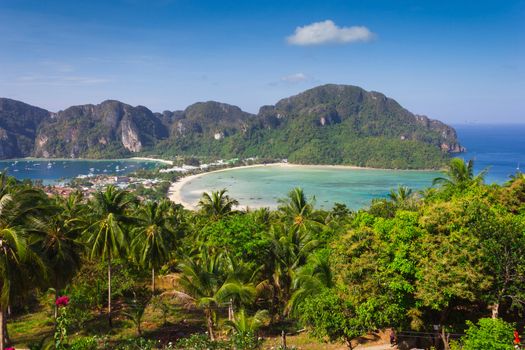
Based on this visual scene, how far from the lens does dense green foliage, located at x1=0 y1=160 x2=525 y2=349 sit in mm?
11344

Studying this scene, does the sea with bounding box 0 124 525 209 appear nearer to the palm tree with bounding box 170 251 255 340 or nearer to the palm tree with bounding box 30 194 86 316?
the palm tree with bounding box 30 194 86 316

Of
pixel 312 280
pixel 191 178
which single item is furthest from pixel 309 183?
pixel 312 280

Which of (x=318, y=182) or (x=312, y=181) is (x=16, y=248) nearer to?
(x=318, y=182)

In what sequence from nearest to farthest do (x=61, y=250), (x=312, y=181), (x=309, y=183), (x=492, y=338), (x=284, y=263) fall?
(x=492, y=338) < (x=61, y=250) < (x=284, y=263) < (x=309, y=183) < (x=312, y=181)

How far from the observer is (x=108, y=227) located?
60.8 ft

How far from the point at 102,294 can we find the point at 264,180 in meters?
117

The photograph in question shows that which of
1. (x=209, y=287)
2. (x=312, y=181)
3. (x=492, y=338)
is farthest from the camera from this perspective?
(x=312, y=181)

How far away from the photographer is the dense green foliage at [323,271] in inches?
447

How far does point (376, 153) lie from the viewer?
186 metres

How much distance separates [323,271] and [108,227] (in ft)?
34.1

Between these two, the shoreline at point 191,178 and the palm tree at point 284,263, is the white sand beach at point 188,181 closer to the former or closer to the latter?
the shoreline at point 191,178

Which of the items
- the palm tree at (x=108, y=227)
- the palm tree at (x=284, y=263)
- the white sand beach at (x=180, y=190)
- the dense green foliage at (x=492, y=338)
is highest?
the palm tree at (x=108, y=227)

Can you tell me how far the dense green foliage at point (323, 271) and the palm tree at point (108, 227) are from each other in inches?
2.3

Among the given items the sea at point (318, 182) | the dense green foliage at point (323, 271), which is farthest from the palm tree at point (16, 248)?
the sea at point (318, 182)
